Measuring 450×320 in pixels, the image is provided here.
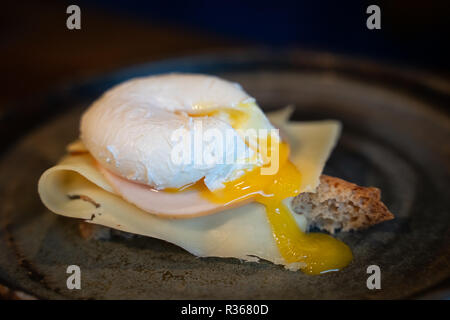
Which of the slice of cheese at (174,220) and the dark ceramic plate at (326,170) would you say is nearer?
the dark ceramic plate at (326,170)

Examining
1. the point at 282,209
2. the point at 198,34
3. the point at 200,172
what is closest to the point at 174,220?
the point at 200,172

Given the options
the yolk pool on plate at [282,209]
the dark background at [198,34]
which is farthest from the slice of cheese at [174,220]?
the dark background at [198,34]

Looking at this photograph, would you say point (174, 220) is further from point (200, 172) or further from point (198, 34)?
point (198, 34)

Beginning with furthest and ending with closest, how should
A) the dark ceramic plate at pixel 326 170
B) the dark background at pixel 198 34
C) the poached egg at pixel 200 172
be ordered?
the dark background at pixel 198 34, the poached egg at pixel 200 172, the dark ceramic plate at pixel 326 170

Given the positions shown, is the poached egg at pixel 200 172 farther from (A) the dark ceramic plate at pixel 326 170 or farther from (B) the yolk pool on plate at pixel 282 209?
(A) the dark ceramic plate at pixel 326 170

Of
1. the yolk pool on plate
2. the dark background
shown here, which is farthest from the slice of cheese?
the dark background

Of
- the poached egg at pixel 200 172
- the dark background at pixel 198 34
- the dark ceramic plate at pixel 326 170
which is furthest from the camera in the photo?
the dark background at pixel 198 34

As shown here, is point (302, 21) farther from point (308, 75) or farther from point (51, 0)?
point (51, 0)
